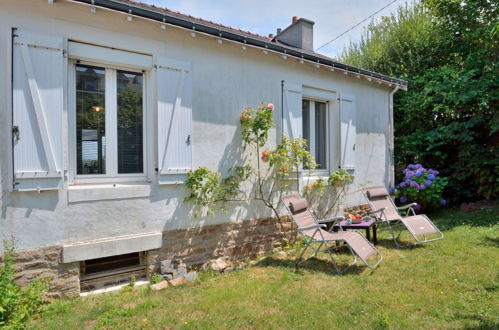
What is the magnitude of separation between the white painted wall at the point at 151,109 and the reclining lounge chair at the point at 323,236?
2.23ft

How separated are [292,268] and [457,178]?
606 centimetres

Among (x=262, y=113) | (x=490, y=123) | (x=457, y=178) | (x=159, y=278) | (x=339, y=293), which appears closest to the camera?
(x=339, y=293)

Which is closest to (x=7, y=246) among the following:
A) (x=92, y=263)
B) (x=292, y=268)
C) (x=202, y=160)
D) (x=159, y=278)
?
(x=92, y=263)

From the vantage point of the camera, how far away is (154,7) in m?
5.86

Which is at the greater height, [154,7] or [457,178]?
[154,7]

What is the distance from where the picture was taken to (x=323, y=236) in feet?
14.8

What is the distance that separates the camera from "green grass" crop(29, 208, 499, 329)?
3020 mm

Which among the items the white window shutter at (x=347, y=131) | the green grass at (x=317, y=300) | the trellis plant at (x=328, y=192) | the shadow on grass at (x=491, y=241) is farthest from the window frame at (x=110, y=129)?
the shadow on grass at (x=491, y=241)

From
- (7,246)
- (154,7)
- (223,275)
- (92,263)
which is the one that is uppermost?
(154,7)

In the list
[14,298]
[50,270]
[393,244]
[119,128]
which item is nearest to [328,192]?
[393,244]

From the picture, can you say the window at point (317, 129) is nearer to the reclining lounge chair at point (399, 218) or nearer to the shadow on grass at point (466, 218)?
the reclining lounge chair at point (399, 218)

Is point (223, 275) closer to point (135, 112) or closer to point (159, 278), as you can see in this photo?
point (159, 278)

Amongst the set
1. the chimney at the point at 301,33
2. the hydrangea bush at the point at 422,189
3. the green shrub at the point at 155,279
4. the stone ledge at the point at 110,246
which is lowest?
the green shrub at the point at 155,279

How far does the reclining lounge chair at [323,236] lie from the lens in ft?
14.0
